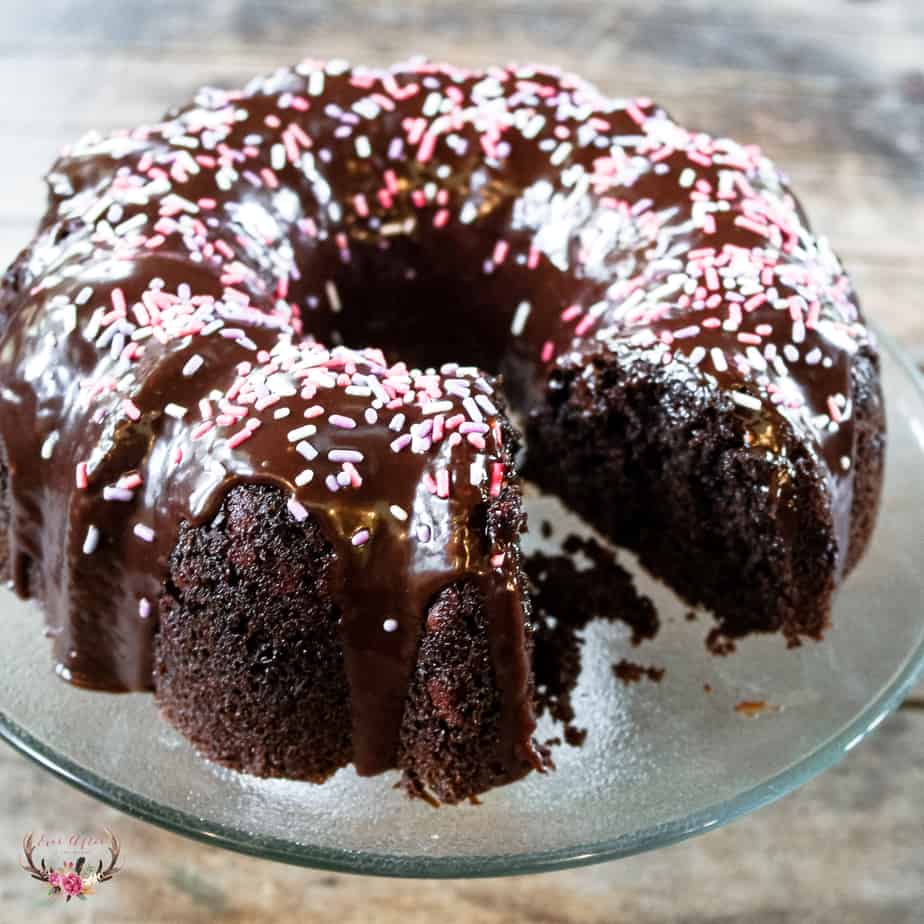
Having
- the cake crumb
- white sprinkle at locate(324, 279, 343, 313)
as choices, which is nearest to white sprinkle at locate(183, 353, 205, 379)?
white sprinkle at locate(324, 279, 343, 313)

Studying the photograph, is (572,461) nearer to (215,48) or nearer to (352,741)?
(352,741)

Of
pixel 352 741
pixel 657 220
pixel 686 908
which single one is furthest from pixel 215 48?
pixel 686 908

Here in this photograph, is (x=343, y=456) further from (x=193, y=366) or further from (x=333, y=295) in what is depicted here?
(x=333, y=295)

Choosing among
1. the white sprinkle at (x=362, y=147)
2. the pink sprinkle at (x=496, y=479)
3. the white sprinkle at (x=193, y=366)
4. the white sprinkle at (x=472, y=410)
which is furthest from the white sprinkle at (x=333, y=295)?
the pink sprinkle at (x=496, y=479)

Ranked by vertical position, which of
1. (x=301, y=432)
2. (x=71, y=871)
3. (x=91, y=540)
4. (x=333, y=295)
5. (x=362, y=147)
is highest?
(x=362, y=147)

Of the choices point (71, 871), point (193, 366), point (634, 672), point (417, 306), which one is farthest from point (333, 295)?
point (71, 871)

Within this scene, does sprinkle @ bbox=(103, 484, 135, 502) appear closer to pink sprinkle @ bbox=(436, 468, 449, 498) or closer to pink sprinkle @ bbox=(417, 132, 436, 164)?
pink sprinkle @ bbox=(436, 468, 449, 498)

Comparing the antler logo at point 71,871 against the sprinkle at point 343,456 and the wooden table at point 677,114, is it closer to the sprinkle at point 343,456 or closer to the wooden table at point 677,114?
the wooden table at point 677,114
